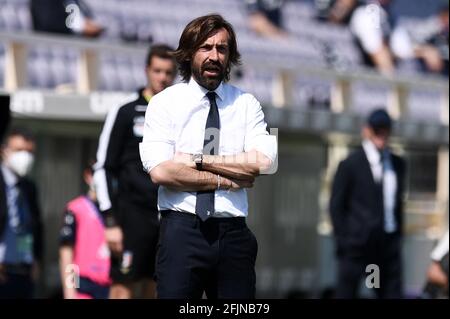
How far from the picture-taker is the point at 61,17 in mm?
12594

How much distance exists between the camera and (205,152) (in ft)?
18.7

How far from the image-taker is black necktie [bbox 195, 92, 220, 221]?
5.60m

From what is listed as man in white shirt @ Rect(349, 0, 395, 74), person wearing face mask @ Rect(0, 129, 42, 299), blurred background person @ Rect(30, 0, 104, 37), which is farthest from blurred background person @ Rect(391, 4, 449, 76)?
person wearing face mask @ Rect(0, 129, 42, 299)

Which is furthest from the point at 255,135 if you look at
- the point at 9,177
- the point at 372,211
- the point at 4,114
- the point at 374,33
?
the point at 374,33

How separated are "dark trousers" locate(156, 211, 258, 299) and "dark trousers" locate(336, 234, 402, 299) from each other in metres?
4.64

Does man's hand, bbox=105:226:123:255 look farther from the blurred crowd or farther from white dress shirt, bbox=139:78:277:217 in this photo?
white dress shirt, bbox=139:78:277:217

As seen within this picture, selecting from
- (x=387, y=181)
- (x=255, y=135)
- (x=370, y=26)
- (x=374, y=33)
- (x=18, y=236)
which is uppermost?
(x=370, y=26)

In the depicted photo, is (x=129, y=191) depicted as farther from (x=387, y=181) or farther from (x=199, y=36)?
(x=387, y=181)

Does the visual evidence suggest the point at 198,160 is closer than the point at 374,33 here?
Yes

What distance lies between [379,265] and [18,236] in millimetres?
2738

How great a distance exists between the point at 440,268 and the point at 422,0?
35.0 ft

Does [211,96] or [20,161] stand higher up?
[20,161]

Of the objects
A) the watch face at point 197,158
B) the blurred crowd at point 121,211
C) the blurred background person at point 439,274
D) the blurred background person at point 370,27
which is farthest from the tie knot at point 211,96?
the blurred background person at point 370,27

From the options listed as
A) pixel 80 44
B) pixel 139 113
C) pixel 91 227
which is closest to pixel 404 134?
pixel 80 44
